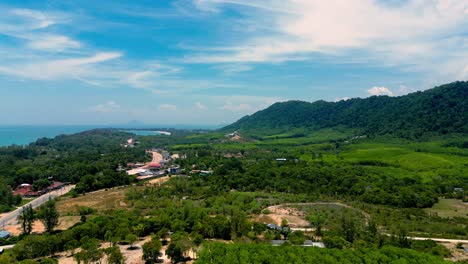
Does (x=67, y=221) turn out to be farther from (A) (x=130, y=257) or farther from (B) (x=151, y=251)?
(B) (x=151, y=251)

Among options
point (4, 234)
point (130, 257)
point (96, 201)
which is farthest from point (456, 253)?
point (96, 201)

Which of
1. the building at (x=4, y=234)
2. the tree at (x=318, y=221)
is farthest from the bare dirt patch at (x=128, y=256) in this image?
the tree at (x=318, y=221)

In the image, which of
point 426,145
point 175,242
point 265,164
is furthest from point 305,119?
point 175,242

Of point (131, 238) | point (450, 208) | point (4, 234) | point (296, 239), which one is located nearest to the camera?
point (296, 239)

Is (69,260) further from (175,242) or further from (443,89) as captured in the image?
(443,89)

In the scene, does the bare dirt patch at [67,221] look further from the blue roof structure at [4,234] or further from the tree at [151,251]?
the tree at [151,251]

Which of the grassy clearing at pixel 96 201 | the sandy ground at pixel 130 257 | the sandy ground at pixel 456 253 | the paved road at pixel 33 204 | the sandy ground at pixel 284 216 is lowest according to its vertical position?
the sandy ground at pixel 456 253

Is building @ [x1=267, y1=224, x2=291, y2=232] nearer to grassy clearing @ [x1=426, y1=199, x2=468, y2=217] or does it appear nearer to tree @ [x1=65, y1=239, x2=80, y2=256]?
tree @ [x1=65, y1=239, x2=80, y2=256]
